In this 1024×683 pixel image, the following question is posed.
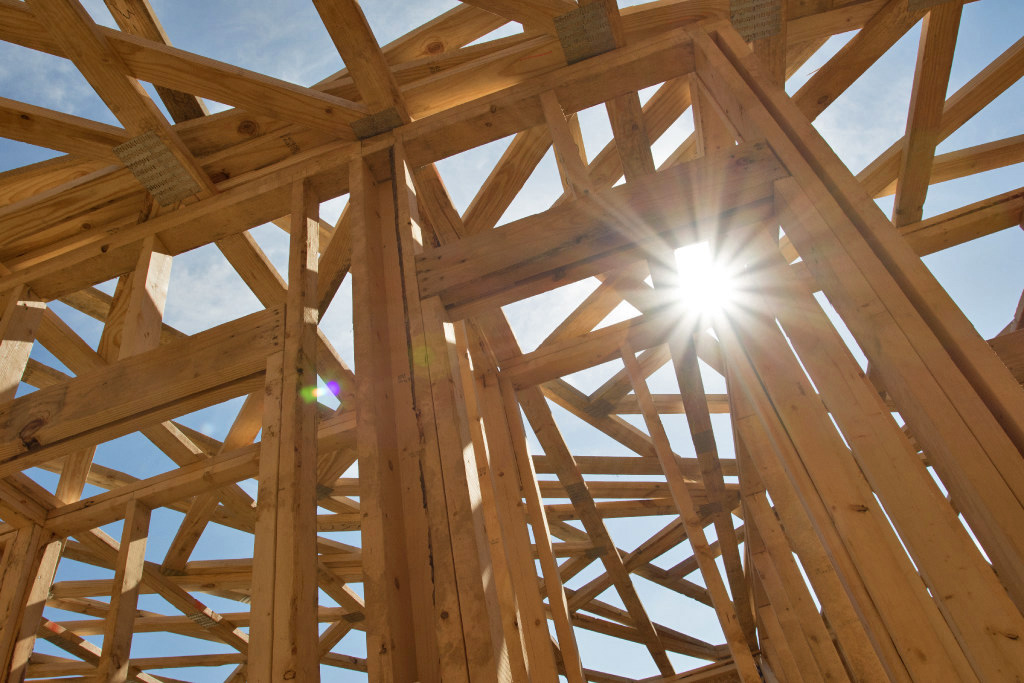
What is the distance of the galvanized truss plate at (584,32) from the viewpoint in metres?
2.98

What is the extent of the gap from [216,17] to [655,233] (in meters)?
3.41

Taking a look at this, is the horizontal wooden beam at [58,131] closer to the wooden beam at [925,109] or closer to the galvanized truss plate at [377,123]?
the galvanized truss plate at [377,123]

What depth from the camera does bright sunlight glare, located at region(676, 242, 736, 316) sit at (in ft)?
10.2

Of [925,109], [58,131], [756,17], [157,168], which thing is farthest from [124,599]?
[925,109]

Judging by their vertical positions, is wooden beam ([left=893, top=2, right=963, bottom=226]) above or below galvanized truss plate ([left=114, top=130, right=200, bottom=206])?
above

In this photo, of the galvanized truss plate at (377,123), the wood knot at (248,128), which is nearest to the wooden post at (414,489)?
the galvanized truss plate at (377,123)

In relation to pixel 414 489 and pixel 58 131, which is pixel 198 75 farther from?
pixel 414 489

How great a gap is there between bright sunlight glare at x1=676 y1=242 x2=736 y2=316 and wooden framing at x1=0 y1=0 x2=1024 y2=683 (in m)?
0.08

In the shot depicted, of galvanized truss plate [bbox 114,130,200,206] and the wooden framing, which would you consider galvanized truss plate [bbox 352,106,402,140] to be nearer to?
the wooden framing

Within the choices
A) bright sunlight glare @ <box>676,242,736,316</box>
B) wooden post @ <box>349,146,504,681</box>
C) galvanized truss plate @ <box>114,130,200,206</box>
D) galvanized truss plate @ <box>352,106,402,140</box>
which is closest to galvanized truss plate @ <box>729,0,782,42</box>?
bright sunlight glare @ <box>676,242,736,316</box>

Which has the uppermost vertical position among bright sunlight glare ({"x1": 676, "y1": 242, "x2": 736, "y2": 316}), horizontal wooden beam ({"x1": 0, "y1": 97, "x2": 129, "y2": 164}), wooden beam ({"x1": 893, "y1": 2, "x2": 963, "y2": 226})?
wooden beam ({"x1": 893, "y1": 2, "x2": 963, "y2": 226})

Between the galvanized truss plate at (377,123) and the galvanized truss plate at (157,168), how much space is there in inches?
34.7

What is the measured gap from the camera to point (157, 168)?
313 centimetres

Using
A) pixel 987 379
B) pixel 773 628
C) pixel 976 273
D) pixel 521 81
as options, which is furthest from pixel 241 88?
pixel 976 273
